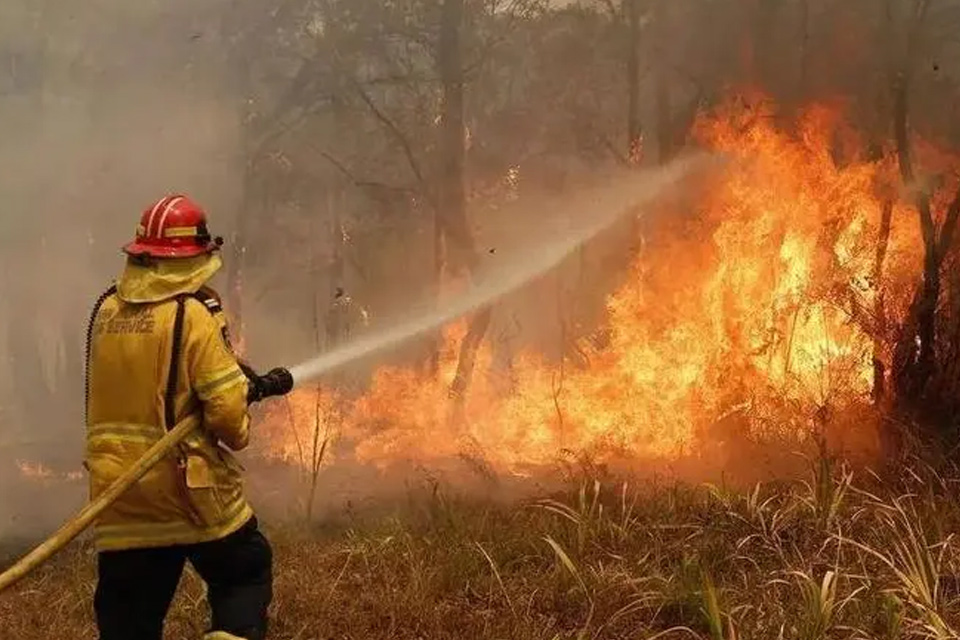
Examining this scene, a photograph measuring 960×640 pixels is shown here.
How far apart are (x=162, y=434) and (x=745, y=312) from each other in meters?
6.89

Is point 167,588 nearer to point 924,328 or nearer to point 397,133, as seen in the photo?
point 924,328

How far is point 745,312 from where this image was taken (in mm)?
8883

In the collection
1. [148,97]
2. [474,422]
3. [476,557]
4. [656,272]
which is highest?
[148,97]

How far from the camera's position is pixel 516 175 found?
675 inches

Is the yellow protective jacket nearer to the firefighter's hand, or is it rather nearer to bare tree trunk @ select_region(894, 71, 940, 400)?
the firefighter's hand

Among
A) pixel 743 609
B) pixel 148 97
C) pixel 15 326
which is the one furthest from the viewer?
pixel 15 326

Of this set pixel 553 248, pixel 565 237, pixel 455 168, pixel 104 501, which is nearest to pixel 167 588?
pixel 104 501

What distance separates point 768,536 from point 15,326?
15769 mm

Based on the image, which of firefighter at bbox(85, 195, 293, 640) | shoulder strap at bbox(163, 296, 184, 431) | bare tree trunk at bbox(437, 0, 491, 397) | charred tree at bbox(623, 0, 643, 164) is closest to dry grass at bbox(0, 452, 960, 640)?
firefighter at bbox(85, 195, 293, 640)

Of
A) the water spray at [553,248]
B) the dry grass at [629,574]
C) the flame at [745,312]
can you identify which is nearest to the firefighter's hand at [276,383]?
the dry grass at [629,574]

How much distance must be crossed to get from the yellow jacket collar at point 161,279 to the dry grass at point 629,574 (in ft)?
6.00

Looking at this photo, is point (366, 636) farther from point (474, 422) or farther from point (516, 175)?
point (516, 175)

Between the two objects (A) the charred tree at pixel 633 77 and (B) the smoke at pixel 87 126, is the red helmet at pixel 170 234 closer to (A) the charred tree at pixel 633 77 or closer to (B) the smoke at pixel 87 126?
(B) the smoke at pixel 87 126

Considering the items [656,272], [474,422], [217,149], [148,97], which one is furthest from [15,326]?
[656,272]
